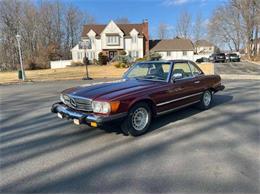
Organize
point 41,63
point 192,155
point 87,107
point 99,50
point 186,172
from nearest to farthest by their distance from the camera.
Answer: point 186,172 → point 192,155 → point 87,107 → point 41,63 → point 99,50

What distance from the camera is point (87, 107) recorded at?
178 inches

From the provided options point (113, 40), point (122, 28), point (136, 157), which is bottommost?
point (136, 157)

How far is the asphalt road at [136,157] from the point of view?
3.00 m

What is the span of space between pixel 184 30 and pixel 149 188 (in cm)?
7537

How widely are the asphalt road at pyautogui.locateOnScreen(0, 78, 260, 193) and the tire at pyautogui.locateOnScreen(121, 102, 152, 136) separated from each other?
177 millimetres

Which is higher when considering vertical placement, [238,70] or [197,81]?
[197,81]

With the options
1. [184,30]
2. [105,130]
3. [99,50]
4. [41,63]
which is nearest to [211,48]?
[184,30]

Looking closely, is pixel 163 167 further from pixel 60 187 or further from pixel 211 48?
pixel 211 48

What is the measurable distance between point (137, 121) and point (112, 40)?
4016 centimetres

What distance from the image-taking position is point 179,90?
220 inches

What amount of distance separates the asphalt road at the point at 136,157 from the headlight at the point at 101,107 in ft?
2.25

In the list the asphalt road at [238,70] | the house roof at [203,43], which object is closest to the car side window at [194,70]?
the asphalt road at [238,70]

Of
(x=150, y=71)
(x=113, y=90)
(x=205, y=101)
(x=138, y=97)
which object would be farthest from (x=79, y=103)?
(x=205, y=101)

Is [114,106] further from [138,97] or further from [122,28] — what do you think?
[122,28]
